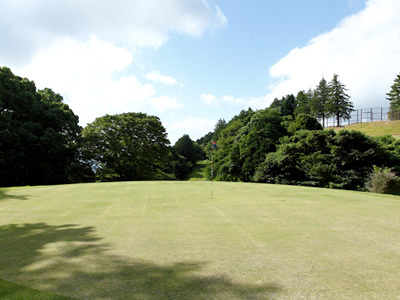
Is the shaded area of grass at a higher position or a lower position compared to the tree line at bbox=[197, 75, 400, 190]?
lower

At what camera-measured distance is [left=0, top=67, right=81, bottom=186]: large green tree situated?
2631 centimetres

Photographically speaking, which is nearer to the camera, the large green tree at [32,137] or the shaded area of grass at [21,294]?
the shaded area of grass at [21,294]

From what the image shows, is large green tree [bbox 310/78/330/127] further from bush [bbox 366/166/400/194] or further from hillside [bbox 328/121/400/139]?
bush [bbox 366/166/400/194]

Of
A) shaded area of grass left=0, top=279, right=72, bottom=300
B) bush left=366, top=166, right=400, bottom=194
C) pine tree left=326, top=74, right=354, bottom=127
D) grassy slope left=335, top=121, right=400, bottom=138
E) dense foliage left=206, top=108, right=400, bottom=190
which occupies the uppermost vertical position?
pine tree left=326, top=74, right=354, bottom=127

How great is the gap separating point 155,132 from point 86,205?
28272mm

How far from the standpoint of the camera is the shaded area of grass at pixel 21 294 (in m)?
3.03

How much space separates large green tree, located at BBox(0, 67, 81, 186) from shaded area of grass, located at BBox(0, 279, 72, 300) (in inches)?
1046

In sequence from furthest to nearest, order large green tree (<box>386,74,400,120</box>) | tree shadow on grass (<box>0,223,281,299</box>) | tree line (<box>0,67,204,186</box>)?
large green tree (<box>386,74,400,120</box>) → tree line (<box>0,67,204,186</box>) → tree shadow on grass (<box>0,223,281,299</box>)

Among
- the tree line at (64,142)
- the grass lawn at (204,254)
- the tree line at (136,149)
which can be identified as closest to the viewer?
the grass lawn at (204,254)

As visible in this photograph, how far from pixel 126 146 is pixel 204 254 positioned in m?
34.2

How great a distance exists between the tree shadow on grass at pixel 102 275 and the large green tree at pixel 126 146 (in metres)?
31.3

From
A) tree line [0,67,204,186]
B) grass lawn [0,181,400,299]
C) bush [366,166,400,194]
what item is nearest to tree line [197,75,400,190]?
bush [366,166,400,194]

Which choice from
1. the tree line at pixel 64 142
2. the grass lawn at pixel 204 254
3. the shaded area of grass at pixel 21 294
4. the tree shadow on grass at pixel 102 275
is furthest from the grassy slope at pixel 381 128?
the shaded area of grass at pixel 21 294

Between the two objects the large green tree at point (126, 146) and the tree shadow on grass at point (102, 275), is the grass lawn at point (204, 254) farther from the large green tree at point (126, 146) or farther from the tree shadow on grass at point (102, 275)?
the large green tree at point (126, 146)
